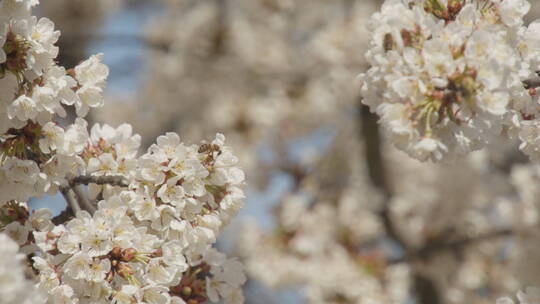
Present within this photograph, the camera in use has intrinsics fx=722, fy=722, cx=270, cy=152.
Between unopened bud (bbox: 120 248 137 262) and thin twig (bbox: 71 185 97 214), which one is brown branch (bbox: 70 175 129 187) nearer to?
thin twig (bbox: 71 185 97 214)

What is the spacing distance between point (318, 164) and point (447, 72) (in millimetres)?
5213

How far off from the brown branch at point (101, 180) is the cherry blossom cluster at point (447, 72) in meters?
0.79

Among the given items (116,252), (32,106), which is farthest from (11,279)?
(32,106)

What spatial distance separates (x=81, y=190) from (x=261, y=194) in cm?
506

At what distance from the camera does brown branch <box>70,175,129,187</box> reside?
2.24m

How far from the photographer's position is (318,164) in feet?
23.5

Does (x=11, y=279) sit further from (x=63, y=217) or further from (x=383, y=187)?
(x=383, y=187)

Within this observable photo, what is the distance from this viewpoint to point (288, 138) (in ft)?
24.9

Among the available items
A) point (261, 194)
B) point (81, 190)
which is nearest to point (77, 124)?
point (81, 190)

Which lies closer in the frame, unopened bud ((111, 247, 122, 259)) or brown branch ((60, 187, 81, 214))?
unopened bud ((111, 247, 122, 259))

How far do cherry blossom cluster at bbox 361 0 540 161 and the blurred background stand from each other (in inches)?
127

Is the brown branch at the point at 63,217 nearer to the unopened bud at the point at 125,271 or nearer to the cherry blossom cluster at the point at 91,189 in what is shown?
the cherry blossom cluster at the point at 91,189

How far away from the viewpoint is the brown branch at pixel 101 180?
2.24m

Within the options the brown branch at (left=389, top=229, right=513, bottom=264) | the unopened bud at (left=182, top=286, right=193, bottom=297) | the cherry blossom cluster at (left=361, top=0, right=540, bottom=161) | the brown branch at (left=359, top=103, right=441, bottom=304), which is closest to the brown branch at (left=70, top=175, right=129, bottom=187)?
the unopened bud at (left=182, top=286, right=193, bottom=297)
